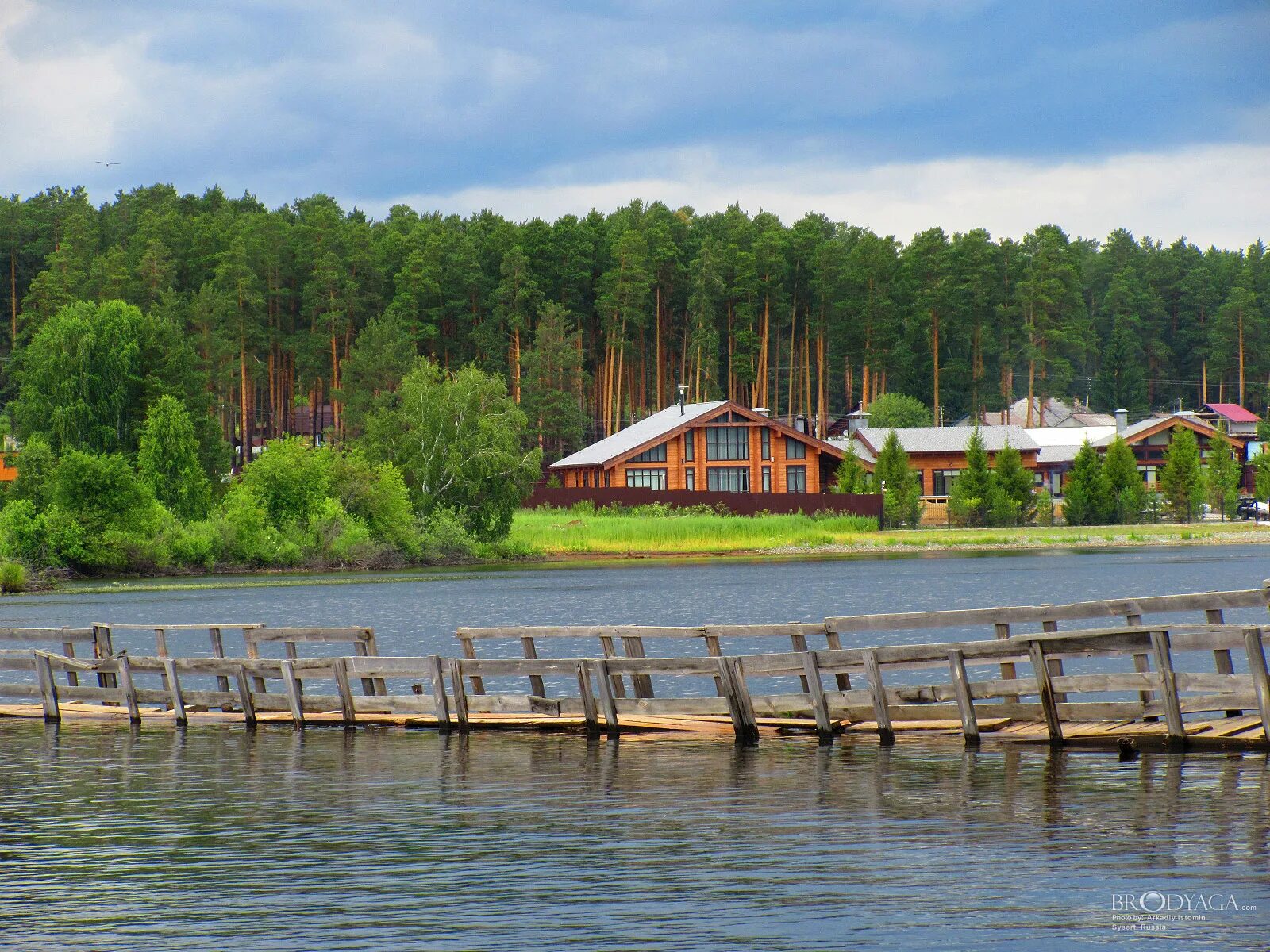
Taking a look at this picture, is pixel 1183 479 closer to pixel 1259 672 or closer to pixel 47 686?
pixel 47 686

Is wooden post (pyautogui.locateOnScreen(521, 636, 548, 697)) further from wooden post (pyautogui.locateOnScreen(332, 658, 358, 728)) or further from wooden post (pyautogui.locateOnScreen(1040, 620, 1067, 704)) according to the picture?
wooden post (pyautogui.locateOnScreen(1040, 620, 1067, 704))

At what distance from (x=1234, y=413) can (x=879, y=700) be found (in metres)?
140

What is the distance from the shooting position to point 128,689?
2659 cm

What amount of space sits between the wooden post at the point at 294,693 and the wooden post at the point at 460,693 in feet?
9.30

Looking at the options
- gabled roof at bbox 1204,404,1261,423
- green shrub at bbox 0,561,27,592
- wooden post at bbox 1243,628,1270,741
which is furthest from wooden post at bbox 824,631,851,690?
gabled roof at bbox 1204,404,1261,423

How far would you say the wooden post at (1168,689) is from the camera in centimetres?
1825

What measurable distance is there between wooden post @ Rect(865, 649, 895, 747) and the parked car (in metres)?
88.3

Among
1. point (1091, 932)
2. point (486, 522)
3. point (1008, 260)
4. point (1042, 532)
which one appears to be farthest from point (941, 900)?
point (1008, 260)

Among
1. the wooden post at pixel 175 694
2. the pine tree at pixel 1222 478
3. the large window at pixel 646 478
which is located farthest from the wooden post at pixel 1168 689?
the pine tree at pixel 1222 478

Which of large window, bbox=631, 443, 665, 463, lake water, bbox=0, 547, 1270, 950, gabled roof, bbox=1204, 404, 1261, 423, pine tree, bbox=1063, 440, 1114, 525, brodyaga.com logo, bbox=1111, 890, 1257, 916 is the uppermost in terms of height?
gabled roof, bbox=1204, 404, 1261, 423

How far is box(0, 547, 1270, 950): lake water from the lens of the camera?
12.6 meters

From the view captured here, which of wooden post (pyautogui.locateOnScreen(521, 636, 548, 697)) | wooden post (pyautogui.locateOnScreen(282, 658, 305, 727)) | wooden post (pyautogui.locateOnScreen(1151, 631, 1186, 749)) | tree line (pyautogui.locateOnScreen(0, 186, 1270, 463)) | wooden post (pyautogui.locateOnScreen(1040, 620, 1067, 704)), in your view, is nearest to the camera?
wooden post (pyautogui.locateOnScreen(1151, 631, 1186, 749))

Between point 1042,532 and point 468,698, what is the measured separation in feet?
239

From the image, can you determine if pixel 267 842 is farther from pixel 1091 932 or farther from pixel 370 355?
pixel 370 355
